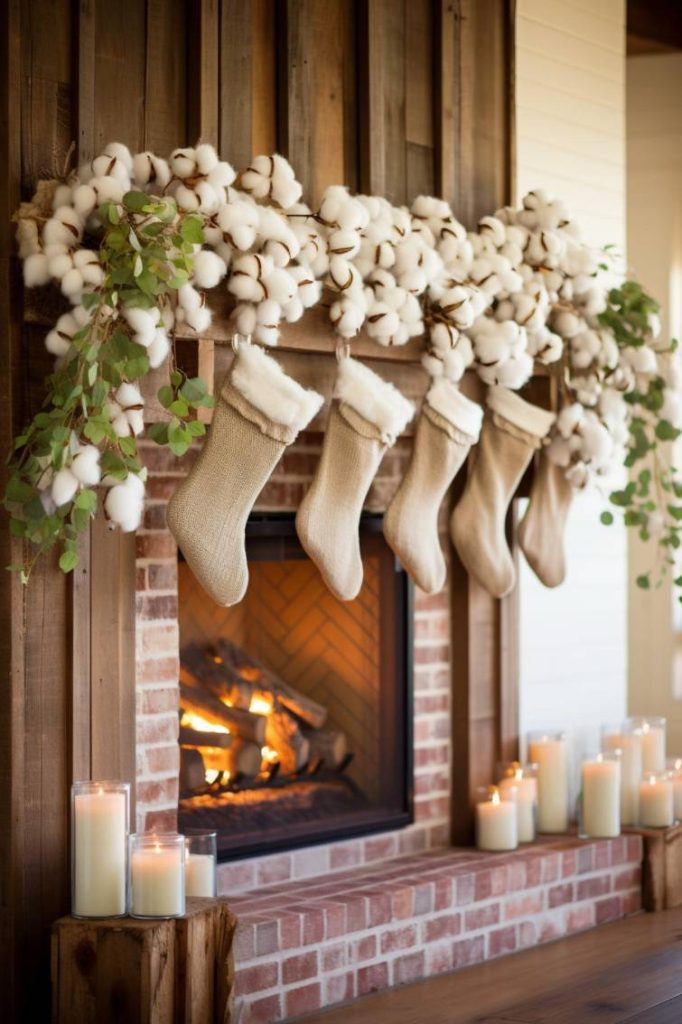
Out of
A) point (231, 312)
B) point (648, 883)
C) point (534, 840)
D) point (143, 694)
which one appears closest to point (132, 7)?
point (231, 312)

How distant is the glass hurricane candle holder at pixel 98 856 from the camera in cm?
264

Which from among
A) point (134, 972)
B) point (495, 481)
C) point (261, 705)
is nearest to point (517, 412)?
point (495, 481)

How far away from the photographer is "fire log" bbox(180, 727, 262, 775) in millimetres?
3229

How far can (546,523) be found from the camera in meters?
3.56

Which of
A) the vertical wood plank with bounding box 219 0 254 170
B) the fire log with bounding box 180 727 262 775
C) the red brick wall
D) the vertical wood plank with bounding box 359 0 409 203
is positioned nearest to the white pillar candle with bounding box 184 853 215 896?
the red brick wall

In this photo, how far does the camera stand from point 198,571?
9.09 ft

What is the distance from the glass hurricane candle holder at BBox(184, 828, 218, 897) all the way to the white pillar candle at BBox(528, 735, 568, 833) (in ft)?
3.68

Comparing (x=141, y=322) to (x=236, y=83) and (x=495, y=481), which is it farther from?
(x=495, y=481)

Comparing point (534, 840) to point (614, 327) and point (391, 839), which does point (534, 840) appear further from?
point (614, 327)

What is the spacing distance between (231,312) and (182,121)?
1.47ft

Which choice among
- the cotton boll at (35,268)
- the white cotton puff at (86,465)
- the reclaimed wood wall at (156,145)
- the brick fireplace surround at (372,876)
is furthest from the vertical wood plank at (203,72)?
the white cotton puff at (86,465)

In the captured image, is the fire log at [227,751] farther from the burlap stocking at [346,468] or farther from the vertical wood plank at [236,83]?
the vertical wood plank at [236,83]

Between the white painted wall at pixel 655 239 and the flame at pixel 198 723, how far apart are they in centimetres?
187

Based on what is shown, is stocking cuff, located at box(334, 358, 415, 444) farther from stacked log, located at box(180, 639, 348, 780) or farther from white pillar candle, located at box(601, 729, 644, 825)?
white pillar candle, located at box(601, 729, 644, 825)
